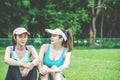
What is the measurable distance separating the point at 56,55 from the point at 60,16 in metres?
35.5

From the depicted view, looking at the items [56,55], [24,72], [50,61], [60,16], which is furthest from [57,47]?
[60,16]

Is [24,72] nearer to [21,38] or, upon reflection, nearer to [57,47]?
[21,38]

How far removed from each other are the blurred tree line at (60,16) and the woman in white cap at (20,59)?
85.3 feet

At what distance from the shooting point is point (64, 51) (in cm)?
877

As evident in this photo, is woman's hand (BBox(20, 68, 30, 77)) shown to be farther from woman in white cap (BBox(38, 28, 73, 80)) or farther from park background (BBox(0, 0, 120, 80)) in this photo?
park background (BBox(0, 0, 120, 80))

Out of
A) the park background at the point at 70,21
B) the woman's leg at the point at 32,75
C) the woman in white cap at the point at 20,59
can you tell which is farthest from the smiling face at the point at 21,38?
the park background at the point at 70,21

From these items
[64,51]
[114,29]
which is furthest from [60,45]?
[114,29]

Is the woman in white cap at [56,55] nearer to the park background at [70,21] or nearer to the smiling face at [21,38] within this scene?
the smiling face at [21,38]

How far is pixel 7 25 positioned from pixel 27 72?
2984 cm

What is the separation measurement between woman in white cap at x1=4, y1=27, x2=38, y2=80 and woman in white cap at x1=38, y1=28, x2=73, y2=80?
19 cm

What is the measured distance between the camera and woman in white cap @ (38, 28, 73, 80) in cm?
842

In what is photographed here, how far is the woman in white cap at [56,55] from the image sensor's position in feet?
27.6

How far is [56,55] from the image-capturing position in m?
8.66

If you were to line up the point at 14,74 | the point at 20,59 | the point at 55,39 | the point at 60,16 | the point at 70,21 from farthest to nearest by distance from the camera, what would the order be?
the point at 70,21 < the point at 60,16 < the point at 55,39 < the point at 20,59 < the point at 14,74
